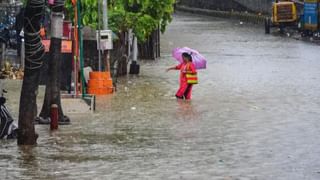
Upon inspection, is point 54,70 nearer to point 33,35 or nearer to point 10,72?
point 33,35

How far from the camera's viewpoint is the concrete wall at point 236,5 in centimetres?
7093

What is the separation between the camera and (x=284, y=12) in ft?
173

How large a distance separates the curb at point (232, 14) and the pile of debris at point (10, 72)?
42.1m

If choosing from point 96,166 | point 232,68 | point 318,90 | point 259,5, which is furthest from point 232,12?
point 96,166

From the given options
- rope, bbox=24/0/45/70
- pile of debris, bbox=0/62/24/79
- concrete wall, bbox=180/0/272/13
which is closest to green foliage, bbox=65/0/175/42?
pile of debris, bbox=0/62/24/79

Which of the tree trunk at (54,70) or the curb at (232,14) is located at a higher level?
the tree trunk at (54,70)

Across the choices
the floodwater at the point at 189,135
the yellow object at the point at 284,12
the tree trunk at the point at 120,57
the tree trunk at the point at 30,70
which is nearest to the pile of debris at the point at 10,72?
the floodwater at the point at 189,135

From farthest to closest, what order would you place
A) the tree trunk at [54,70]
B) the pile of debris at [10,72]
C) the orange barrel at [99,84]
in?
1. the pile of debris at [10,72]
2. the orange barrel at [99,84]
3. the tree trunk at [54,70]

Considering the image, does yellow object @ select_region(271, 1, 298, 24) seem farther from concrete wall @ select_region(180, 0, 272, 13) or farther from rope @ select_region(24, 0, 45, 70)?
rope @ select_region(24, 0, 45, 70)

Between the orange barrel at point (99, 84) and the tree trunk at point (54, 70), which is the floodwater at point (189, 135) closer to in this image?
the orange barrel at point (99, 84)

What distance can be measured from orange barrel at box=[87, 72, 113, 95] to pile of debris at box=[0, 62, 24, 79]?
264 cm

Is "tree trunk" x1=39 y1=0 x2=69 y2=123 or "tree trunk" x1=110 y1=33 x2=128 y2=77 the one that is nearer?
"tree trunk" x1=39 y1=0 x2=69 y2=123

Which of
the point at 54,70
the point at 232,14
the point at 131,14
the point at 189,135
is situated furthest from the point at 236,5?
the point at 189,135

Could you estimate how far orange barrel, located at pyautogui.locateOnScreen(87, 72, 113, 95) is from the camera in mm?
20016
